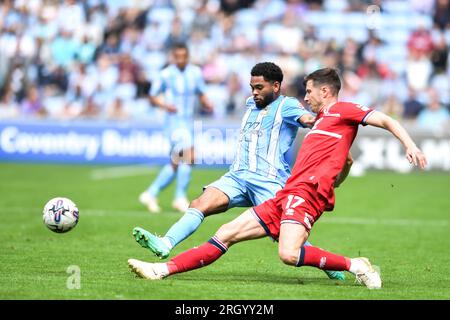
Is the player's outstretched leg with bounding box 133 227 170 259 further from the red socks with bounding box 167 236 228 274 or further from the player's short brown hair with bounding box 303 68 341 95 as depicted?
the player's short brown hair with bounding box 303 68 341 95

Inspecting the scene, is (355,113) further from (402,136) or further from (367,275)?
(367,275)

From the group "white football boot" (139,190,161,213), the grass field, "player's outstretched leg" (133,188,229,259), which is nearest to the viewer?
the grass field

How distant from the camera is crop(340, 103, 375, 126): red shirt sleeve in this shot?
805cm

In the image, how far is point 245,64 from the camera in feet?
81.3

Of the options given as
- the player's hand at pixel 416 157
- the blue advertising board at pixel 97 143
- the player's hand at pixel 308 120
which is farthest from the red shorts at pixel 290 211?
the blue advertising board at pixel 97 143

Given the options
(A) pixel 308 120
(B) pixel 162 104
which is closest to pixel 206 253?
(A) pixel 308 120

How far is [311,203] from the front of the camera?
8.13 metres

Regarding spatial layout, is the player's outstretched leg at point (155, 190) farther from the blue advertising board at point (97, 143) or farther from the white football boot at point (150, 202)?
the blue advertising board at point (97, 143)

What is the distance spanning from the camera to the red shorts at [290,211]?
8.05 m

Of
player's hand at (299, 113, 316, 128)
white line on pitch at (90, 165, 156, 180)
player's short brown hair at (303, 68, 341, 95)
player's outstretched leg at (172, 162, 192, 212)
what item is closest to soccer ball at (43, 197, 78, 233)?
player's hand at (299, 113, 316, 128)

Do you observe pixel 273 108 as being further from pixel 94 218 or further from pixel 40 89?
pixel 40 89

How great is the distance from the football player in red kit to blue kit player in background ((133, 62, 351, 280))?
397 millimetres

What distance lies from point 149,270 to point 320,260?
149 centimetres
